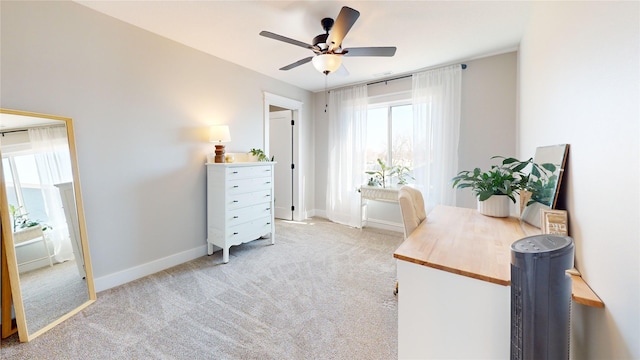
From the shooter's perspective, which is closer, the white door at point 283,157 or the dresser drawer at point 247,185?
the dresser drawer at point 247,185

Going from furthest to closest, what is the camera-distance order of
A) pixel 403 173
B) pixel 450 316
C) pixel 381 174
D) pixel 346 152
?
pixel 346 152
pixel 381 174
pixel 403 173
pixel 450 316

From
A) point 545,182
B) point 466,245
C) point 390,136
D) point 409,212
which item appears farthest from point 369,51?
point 390,136

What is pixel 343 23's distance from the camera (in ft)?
6.04

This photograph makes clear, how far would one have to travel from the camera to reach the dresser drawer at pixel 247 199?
2.89 metres

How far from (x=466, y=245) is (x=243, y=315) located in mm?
1690

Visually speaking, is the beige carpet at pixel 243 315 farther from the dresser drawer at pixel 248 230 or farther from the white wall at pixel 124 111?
the white wall at pixel 124 111

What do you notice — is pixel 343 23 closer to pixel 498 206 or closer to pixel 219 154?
pixel 498 206

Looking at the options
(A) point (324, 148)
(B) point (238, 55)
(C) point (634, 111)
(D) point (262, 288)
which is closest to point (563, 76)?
(C) point (634, 111)

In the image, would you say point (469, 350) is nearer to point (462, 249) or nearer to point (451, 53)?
point (462, 249)

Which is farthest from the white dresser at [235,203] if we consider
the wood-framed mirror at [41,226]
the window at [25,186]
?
the window at [25,186]

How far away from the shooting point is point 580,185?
3.22 feet

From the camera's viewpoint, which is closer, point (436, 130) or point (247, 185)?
point (247, 185)

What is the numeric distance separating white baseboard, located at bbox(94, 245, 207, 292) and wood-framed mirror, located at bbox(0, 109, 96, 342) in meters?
0.16

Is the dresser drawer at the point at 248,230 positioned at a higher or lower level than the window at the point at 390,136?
lower
